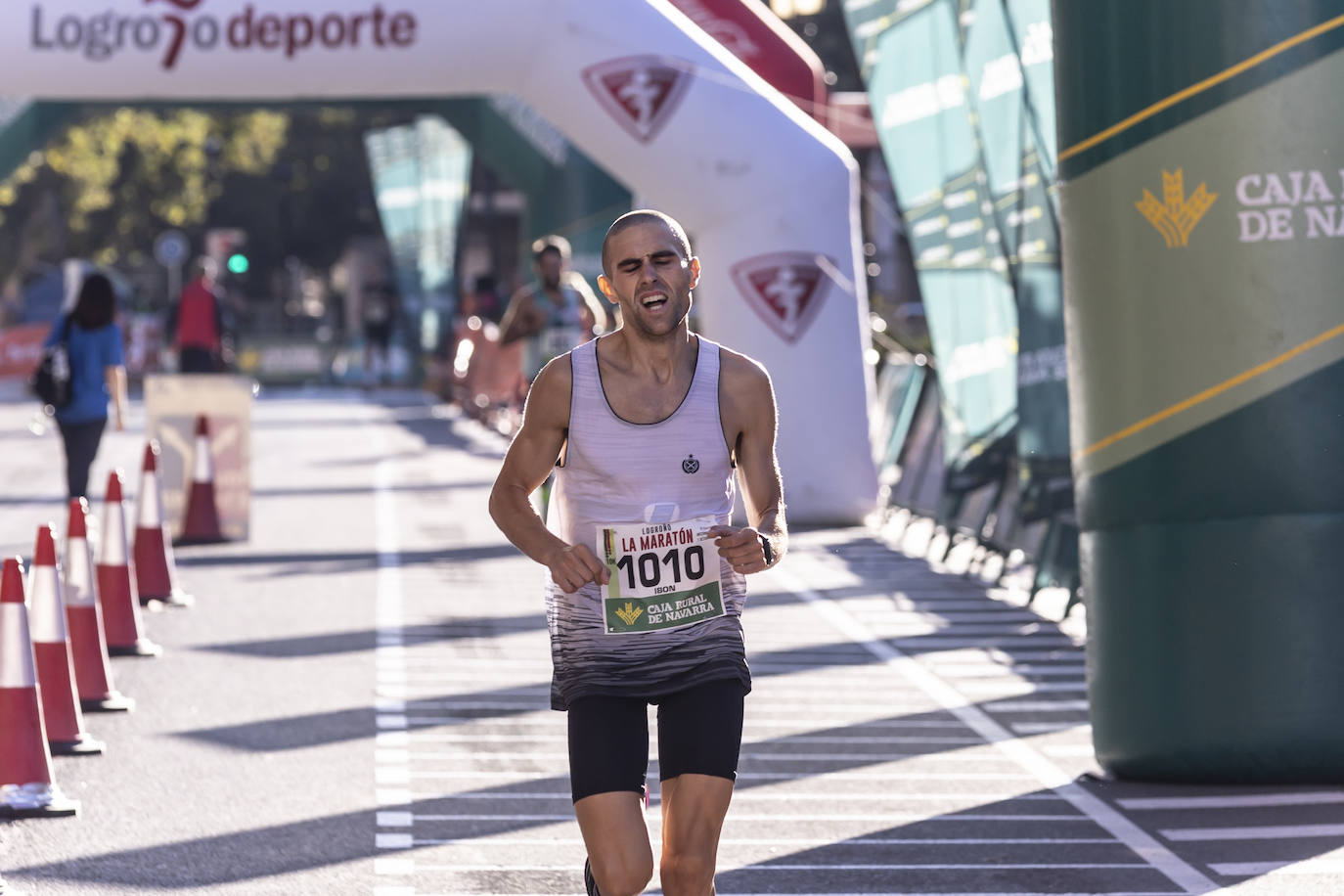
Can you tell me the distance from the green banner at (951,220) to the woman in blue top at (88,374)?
541 centimetres

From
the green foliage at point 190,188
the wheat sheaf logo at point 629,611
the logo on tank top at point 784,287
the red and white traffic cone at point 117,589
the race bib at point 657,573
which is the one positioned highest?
the green foliage at point 190,188

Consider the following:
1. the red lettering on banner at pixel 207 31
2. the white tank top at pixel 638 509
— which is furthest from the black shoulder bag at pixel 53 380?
the white tank top at pixel 638 509

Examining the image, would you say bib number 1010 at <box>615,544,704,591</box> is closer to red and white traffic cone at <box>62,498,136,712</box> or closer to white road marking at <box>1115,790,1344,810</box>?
white road marking at <box>1115,790,1344,810</box>

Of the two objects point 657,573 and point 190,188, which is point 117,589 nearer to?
point 657,573

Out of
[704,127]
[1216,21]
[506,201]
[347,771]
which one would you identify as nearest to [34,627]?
[347,771]

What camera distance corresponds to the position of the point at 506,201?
229 ft

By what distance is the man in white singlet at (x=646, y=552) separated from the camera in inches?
195

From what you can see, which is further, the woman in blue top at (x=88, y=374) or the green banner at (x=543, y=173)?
the green banner at (x=543, y=173)

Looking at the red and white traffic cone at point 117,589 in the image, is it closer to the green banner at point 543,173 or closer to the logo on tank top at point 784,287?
the logo on tank top at point 784,287

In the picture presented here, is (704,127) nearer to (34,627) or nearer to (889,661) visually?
(889,661)

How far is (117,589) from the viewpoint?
10852 millimetres

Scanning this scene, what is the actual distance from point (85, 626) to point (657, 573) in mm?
4935

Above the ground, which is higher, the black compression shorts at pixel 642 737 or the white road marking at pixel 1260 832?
the black compression shorts at pixel 642 737

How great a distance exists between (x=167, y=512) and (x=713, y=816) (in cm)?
1174
